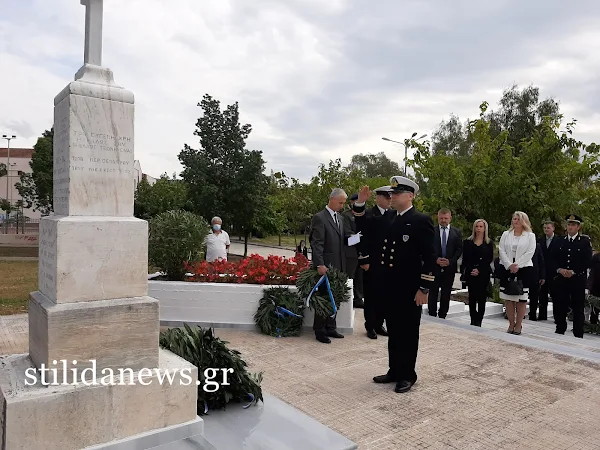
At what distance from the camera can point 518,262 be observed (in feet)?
24.0

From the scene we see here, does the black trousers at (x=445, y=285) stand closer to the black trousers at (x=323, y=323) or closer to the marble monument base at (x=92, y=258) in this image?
the black trousers at (x=323, y=323)

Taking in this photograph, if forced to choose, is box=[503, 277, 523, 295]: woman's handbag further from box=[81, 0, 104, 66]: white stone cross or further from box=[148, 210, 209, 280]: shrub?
box=[81, 0, 104, 66]: white stone cross

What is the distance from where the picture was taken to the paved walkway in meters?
3.71

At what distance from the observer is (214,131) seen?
21.3m

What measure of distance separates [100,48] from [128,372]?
2.37 metres

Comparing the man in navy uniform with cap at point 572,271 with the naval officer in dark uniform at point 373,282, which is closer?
the naval officer in dark uniform at point 373,282

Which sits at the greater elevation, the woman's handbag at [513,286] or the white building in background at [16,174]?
the white building in background at [16,174]

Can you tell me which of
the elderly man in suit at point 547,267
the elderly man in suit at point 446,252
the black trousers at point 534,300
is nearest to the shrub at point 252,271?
the elderly man in suit at point 446,252

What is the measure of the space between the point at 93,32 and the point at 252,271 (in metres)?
4.03

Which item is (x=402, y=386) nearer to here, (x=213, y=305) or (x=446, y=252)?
(x=213, y=305)

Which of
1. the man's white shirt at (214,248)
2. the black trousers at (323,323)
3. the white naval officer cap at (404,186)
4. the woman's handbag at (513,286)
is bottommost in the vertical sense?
the black trousers at (323,323)

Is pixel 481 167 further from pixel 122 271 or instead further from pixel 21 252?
pixel 21 252

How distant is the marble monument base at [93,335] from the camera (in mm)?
3221

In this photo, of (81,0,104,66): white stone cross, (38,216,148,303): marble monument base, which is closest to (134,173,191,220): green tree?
(81,0,104,66): white stone cross
